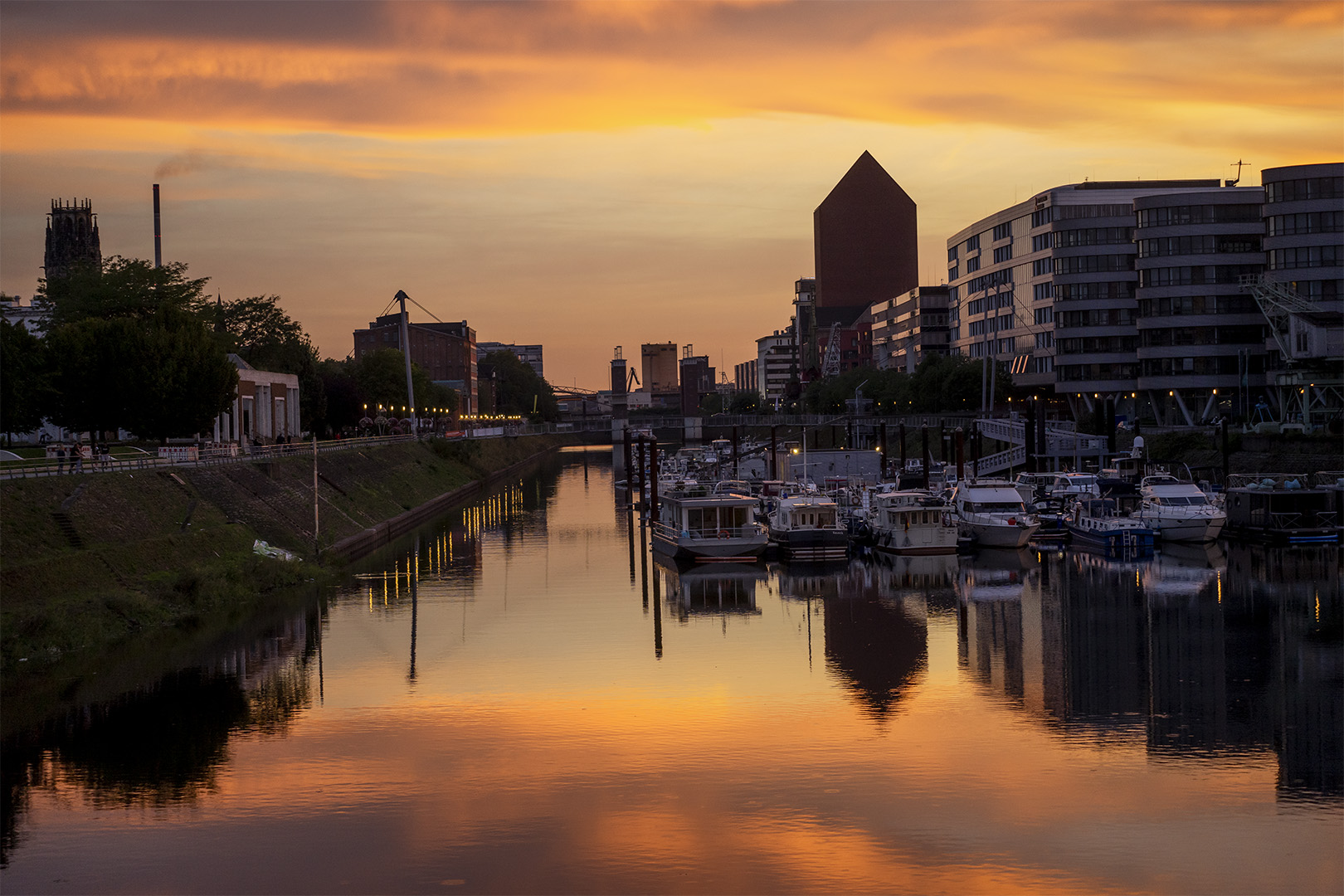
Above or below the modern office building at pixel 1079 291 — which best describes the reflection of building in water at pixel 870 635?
below

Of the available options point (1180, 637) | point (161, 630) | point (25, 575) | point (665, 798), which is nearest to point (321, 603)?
point (161, 630)

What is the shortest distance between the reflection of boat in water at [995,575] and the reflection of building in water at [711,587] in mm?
8739

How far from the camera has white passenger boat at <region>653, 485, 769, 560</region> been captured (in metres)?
60.5

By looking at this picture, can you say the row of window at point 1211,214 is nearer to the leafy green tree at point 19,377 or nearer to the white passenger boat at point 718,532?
the white passenger boat at point 718,532

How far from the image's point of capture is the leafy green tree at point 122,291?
3639 inches

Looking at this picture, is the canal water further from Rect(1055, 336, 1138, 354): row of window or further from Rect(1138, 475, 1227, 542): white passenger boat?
Rect(1055, 336, 1138, 354): row of window

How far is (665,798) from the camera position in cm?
2516

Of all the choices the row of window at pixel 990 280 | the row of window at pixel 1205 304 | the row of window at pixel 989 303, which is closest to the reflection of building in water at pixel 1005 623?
the row of window at pixel 1205 304

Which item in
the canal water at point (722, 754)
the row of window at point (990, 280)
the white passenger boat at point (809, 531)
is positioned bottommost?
the canal water at point (722, 754)

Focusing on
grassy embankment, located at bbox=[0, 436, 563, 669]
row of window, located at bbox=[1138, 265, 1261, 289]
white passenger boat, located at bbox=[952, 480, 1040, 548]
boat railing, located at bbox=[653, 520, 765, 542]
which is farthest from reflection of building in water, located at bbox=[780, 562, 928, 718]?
row of window, located at bbox=[1138, 265, 1261, 289]

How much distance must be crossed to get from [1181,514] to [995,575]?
507 inches

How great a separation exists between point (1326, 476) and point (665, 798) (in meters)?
56.7

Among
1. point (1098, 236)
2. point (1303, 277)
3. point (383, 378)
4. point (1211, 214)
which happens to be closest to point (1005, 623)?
point (1303, 277)

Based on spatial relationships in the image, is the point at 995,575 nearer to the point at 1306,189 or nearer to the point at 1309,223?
the point at 1309,223
